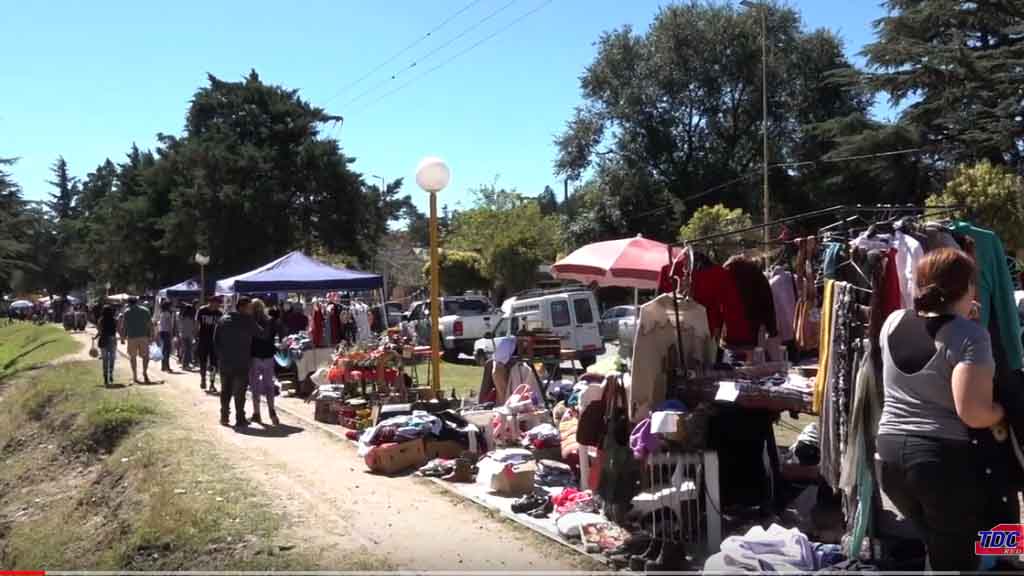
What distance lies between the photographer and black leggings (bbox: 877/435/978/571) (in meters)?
3.79

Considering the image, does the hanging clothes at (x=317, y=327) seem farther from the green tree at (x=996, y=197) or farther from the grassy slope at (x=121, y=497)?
the green tree at (x=996, y=197)

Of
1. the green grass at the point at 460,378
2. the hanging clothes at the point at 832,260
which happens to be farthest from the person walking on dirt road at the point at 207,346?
the hanging clothes at the point at 832,260

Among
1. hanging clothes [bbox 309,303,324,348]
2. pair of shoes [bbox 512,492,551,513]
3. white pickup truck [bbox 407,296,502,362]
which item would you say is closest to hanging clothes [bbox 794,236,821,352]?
pair of shoes [bbox 512,492,551,513]

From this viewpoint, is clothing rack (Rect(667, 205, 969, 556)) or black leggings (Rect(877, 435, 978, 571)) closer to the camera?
black leggings (Rect(877, 435, 978, 571))

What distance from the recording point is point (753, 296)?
7879 millimetres

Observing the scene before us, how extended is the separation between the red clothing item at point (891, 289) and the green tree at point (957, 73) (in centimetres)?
2585

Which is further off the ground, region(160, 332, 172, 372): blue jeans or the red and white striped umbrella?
the red and white striped umbrella

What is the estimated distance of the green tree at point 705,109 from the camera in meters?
42.9

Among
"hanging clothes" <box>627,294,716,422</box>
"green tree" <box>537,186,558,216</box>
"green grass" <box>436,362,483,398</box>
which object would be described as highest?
"green tree" <box>537,186,558,216</box>

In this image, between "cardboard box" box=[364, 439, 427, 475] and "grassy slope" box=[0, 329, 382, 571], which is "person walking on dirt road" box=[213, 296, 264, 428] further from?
"cardboard box" box=[364, 439, 427, 475]

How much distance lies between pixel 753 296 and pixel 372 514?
12.5 ft

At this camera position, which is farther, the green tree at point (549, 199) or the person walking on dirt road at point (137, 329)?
the green tree at point (549, 199)

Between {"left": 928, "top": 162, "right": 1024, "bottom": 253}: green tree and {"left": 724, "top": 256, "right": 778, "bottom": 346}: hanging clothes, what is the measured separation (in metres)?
19.4

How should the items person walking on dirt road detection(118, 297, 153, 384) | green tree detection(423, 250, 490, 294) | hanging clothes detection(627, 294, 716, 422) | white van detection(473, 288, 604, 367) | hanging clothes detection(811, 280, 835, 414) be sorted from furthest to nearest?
green tree detection(423, 250, 490, 294) → white van detection(473, 288, 604, 367) → person walking on dirt road detection(118, 297, 153, 384) → hanging clothes detection(627, 294, 716, 422) → hanging clothes detection(811, 280, 835, 414)
